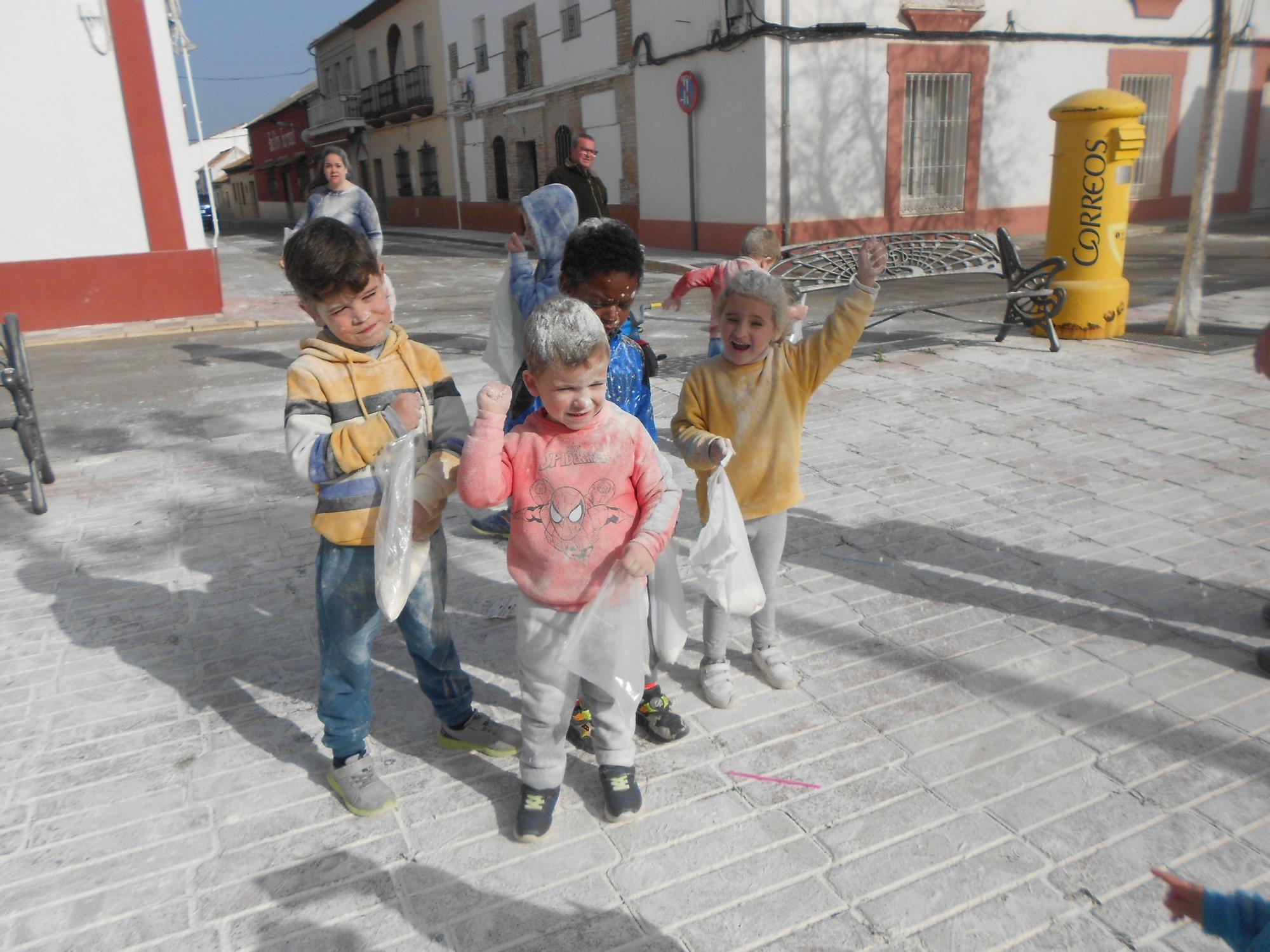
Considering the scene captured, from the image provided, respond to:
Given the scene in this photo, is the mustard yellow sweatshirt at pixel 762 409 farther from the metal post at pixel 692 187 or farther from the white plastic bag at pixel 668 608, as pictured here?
the metal post at pixel 692 187

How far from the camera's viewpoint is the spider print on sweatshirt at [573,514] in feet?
7.31

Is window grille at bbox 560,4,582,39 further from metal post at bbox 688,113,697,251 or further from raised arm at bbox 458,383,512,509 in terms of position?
raised arm at bbox 458,383,512,509

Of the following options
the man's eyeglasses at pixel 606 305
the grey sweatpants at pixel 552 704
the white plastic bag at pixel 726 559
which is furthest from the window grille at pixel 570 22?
the grey sweatpants at pixel 552 704

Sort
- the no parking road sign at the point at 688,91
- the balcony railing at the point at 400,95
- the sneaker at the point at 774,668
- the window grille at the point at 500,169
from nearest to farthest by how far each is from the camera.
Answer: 1. the sneaker at the point at 774,668
2. the no parking road sign at the point at 688,91
3. the window grille at the point at 500,169
4. the balcony railing at the point at 400,95

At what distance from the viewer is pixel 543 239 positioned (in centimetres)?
351

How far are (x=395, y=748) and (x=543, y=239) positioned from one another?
1924 millimetres

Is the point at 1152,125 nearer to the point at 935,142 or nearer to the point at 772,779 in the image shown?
the point at 935,142

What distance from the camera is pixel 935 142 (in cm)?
1662

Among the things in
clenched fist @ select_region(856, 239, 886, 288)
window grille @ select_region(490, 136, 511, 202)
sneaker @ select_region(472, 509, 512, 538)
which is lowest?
sneaker @ select_region(472, 509, 512, 538)

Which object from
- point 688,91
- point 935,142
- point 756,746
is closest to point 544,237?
point 756,746

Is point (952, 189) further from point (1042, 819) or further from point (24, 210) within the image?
point (1042, 819)

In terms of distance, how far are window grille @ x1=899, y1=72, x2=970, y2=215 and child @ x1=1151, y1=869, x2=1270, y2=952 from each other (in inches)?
652

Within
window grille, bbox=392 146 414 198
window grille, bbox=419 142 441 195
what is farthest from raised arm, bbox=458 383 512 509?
window grille, bbox=392 146 414 198

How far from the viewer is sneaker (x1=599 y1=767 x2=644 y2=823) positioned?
95.3 inches
